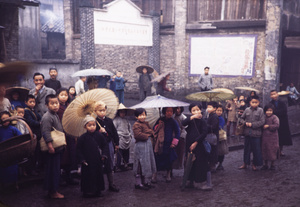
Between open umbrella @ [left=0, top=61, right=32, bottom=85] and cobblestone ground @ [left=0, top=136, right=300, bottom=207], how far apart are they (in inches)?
115

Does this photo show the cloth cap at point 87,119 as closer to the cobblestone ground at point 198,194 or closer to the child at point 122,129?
the cobblestone ground at point 198,194

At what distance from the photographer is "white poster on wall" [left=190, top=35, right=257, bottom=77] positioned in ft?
49.8

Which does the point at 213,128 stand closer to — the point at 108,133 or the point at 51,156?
the point at 108,133

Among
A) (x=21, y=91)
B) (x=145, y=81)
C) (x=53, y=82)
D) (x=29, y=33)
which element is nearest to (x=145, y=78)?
(x=145, y=81)

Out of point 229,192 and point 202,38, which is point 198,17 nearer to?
point 202,38

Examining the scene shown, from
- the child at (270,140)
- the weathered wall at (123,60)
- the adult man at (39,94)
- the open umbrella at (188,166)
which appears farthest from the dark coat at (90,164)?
the weathered wall at (123,60)

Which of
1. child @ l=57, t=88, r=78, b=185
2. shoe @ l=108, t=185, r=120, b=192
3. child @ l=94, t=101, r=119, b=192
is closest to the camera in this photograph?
child @ l=94, t=101, r=119, b=192

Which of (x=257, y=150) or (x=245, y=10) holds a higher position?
(x=245, y=10)

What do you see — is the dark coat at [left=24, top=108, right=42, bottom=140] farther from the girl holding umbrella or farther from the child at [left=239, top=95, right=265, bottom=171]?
the girl holding umbrella

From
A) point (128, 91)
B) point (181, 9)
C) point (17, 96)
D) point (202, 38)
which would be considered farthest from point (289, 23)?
point (17, 96)

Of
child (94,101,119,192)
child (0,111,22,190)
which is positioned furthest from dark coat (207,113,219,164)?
child (0,111,22,190)

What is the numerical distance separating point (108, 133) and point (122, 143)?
1034 mm

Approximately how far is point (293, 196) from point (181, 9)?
12640 mm

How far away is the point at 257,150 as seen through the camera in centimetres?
724
